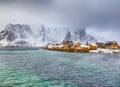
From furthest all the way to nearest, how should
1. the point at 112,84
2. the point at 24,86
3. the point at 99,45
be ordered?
the point at 99,45 → the point at 112,84 → the point at 24,86

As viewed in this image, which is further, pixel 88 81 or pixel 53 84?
pixel 88 81

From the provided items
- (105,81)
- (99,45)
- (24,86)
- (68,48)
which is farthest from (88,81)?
(99,45)

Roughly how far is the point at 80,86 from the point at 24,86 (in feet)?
24.0

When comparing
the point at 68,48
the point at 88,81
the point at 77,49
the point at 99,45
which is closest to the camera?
the point at 88,81

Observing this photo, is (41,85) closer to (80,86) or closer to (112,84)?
(80,86)

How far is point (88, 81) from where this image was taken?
32844 millimetres

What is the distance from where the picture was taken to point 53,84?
30.3 meters

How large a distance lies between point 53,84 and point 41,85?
1710mm

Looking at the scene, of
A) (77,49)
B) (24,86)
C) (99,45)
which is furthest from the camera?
(99,45)

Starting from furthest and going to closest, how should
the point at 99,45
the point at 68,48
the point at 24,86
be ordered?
the point at 99,45
the point at 68,48
the point at 24,86

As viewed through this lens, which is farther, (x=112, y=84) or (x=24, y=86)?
(x=112, y=84)

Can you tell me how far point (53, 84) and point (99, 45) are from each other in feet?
511

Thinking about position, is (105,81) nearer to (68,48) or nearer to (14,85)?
(14,85)

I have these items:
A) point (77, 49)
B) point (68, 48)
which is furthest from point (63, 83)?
point (68, 48)
